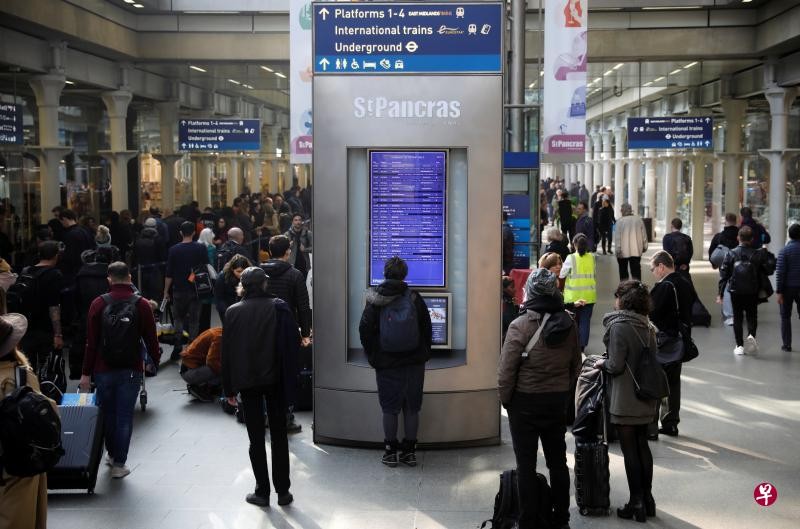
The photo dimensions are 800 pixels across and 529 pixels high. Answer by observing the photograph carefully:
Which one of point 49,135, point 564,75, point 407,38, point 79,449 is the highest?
point 564,75


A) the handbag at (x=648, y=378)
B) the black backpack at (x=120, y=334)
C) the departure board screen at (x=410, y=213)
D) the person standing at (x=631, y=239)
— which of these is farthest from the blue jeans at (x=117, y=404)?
the person standing at (x=631, y=239)

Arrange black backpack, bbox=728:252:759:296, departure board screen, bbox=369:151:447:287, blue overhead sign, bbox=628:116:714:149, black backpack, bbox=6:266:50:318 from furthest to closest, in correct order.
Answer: blue overhead sign, bbox=628:116:714:149 → black backpack, bbox=728:252:759:296 → black backpack, bbox=6:266:50:318 → departure board screen, bbox=369:151:447:287

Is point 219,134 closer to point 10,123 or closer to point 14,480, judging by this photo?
point 10,123

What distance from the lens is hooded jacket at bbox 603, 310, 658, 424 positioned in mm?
6750

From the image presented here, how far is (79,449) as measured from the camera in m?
7.38

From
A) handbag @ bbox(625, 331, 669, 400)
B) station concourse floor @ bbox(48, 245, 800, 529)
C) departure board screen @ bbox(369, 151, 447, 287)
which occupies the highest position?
departure board screen @ bbox(369, 151, 447, 287)

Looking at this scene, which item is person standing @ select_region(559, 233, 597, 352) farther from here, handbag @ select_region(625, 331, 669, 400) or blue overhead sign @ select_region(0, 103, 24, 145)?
blue overhead sign @ select_region(0, 103, 24, 145)

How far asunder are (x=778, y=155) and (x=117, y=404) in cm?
1769

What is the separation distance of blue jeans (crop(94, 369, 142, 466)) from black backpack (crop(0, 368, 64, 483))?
306 centimetres

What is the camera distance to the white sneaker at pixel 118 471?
26.0 feet

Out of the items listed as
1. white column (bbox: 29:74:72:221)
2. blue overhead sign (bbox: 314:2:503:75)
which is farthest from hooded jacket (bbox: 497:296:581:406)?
white column (bbox: 29:74:72:221)

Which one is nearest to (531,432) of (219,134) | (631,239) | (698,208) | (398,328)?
(398,328)

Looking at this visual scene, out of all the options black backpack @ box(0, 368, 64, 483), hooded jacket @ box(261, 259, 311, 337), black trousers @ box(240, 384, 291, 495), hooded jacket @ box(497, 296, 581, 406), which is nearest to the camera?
black backpack @ box(0, 368, 64, 483)

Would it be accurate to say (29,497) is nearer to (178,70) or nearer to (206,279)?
(206,279)
